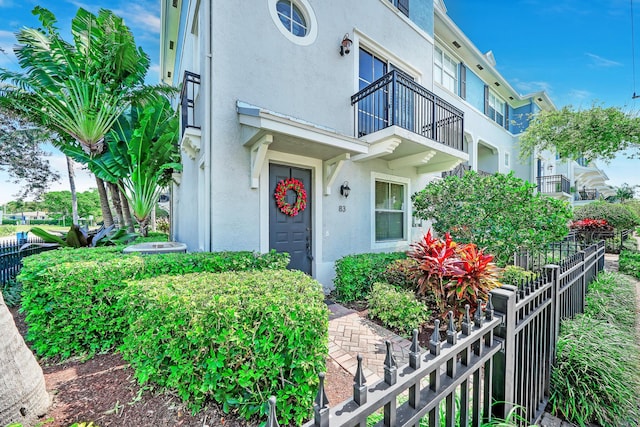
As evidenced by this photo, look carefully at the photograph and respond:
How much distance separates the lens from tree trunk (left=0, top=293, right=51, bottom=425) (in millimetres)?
2004

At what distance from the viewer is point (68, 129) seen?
8008 millimetres

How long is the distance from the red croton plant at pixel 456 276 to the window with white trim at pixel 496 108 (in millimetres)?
14214

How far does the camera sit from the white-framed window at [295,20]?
5.89m

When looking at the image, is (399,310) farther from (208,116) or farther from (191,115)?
(191,115)

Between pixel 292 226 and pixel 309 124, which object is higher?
pixel 309 124

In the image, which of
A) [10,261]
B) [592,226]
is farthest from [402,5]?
[592,226]

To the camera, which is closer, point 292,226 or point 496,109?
point 292,226

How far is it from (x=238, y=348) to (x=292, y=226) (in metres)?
4.09

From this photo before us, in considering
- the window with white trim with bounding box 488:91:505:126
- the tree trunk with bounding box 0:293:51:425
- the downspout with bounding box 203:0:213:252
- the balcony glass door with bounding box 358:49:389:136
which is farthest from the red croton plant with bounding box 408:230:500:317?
the window with white trim with bounding box 488:91:505:126

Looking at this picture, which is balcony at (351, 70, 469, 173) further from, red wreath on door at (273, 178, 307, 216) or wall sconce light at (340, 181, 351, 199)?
red wreath on door at (273, 178, 307, 216)

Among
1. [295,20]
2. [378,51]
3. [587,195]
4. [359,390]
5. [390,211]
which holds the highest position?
[378,51]

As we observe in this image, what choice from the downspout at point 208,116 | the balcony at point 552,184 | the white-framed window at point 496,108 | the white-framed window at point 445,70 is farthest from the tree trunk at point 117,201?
the balcony at point 552,184

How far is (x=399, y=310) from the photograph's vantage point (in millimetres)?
4320

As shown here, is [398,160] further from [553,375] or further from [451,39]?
[451,39]
